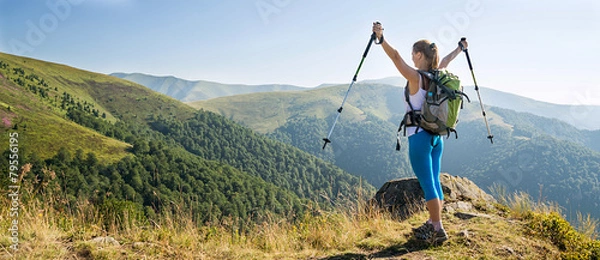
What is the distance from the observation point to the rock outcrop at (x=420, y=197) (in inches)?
246

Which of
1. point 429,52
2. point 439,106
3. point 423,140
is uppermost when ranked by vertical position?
point 429,52

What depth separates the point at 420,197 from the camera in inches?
265

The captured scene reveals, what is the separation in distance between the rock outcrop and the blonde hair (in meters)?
3.20

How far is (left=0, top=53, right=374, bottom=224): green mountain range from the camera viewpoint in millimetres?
14305

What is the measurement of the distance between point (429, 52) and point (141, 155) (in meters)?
102

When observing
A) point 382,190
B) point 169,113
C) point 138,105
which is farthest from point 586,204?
point 138,105

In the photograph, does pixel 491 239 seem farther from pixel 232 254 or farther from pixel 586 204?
pixel 586 204

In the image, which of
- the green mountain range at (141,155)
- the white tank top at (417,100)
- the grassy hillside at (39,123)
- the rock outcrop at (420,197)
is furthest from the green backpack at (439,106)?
the grassy hillside at (39,123)

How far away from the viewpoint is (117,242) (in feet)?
13.1

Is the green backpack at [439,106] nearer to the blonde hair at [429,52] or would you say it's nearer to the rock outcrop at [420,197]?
the blonde hair at [429,52]

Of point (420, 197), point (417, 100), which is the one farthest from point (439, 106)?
point (420, 197)

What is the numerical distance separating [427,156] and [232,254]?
2894mm

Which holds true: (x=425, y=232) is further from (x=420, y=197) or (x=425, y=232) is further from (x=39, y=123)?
(x=39, y=123)

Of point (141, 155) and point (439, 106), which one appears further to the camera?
point (141, 155)
